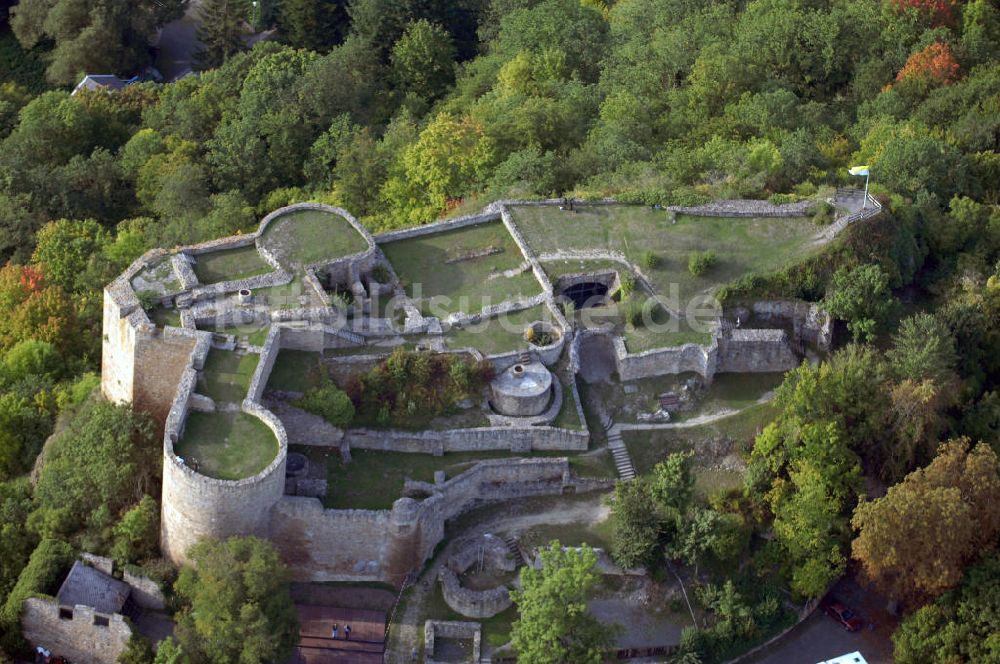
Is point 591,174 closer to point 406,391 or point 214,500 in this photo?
point 406,391

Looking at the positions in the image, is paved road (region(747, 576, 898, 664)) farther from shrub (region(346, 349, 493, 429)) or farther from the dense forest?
shrub (region(346, 349, 493, 429))

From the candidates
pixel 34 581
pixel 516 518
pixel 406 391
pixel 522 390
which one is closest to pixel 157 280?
pixel 406 391

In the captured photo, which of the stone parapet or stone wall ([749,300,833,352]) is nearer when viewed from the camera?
the stone parapet

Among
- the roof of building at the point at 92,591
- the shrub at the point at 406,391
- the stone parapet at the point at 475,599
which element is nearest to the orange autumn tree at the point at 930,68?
the shrub at the point at 406,391

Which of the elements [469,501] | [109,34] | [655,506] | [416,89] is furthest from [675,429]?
Result: [109,34]

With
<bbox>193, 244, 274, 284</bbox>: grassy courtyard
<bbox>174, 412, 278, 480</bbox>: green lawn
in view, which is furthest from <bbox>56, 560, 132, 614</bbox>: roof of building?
<bbox>193, 244, 274, 284</bbox>: grassy courtyard

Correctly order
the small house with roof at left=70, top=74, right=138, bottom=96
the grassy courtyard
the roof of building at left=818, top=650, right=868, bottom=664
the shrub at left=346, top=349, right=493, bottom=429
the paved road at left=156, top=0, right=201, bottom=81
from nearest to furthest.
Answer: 1. the roof of building at left=818, top=650, right=868, bottom=664
2. the shrub at left=346, top=349, right=493, bottom=429
3. the grassy courtyard
4. the small house with roof at left=70, top=74, right=138, bottom=96
5. the paved road at left=156, top=0, right=201, bottom=81
